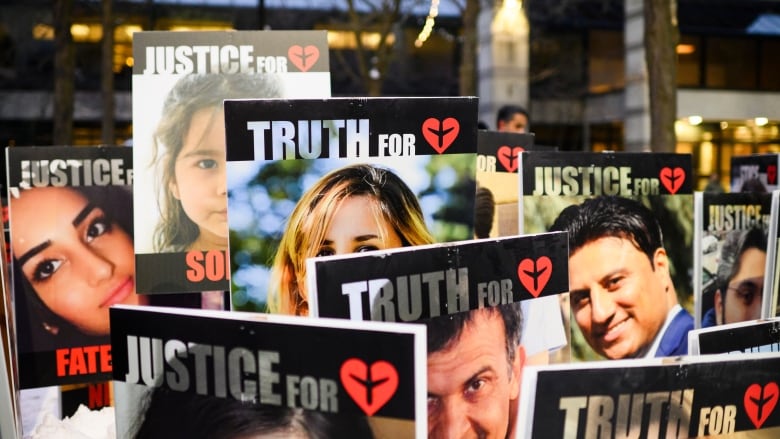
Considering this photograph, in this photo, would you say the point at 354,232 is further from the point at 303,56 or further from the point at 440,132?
the point at 303,56

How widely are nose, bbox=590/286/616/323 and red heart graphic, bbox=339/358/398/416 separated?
157cm

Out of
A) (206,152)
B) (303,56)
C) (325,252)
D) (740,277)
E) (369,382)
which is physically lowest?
(740,277)

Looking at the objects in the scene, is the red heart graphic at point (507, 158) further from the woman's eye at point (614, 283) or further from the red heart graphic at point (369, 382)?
the red heart graphic at point (369, 382)

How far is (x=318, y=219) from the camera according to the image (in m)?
2.26

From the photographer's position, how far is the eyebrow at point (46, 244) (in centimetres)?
373

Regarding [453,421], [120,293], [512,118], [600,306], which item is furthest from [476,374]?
[512,118]

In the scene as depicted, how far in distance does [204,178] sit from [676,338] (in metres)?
1.60

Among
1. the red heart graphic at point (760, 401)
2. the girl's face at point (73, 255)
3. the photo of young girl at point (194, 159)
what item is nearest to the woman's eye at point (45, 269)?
the girl's face at point (73, 255)

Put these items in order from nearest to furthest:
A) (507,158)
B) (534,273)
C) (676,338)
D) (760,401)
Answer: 1. (760,401)
2. (534,273)
3. (676,338)
4. (507,158)

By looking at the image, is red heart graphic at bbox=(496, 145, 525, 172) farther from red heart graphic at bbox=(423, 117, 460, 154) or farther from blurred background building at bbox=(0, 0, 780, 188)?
blurred background building at bbox=(0, 0, 780, 188)

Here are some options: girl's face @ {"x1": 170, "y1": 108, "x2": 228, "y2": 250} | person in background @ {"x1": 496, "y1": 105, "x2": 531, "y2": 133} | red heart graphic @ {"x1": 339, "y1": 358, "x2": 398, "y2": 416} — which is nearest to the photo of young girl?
girl's face @ {"x1": 170, "y1": 108, "x2": 228, "y2": 250}

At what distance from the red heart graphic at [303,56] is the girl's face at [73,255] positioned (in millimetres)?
1412

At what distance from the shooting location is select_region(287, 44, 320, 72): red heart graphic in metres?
2.75

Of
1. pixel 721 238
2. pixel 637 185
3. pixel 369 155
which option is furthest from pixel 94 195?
pixel 721 238
